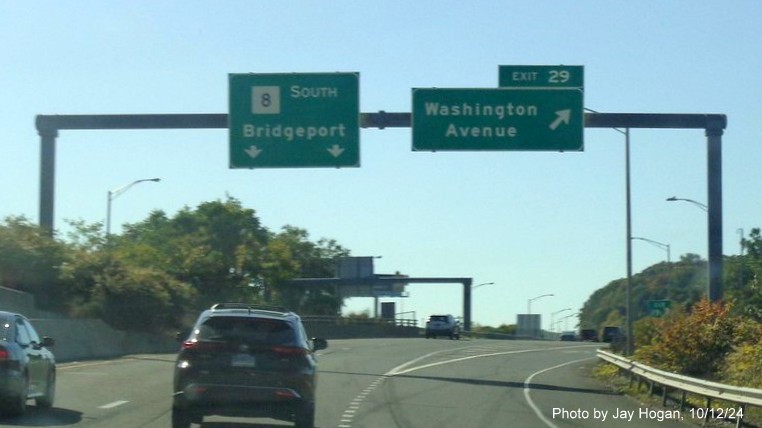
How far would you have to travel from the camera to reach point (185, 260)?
63812 mm

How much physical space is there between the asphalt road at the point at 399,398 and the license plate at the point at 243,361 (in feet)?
7.02

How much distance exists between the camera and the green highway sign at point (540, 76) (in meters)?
29.3

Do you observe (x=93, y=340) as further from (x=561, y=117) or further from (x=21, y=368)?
(x=21, y=368)

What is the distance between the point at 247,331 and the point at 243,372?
0.55m

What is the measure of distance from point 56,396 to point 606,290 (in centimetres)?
13086

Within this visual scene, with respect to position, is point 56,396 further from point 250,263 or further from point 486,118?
point 250,263

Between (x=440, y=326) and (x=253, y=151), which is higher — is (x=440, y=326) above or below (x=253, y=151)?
below

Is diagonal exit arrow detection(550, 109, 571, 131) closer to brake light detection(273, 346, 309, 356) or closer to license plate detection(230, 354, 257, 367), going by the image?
brake light detection(273, 346, 309, 356)

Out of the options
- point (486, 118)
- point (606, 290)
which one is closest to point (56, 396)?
point (486, 118)

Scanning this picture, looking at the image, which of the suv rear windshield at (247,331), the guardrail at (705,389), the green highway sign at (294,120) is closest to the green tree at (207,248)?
the green highway sign at (294,120)

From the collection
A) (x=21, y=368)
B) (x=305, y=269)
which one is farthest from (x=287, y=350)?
(x=305, y=269)

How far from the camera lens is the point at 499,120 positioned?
27.6 metres

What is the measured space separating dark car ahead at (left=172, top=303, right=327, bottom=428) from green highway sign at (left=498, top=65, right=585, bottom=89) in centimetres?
1498

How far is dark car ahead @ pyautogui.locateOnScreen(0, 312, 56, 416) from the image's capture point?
16658 millimetres
